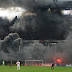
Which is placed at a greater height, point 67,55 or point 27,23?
point 27,23

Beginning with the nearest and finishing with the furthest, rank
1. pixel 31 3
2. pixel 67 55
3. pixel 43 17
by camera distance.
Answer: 1. pixel 67 55
2. pixel 31 3
3. pixel 43 17

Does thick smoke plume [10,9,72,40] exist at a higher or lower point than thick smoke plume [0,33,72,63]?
higher

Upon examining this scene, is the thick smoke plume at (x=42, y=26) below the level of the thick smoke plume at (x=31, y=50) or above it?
above

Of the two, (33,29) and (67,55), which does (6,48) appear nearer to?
(33,29)

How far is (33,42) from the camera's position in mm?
95875

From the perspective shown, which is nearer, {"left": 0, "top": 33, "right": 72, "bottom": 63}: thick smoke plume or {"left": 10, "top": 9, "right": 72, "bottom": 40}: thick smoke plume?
{"left": 0, "top": 33, "right": 72, "bottom": 63}: thick smoke plume

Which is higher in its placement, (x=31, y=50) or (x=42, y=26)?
(x=42, y=26)

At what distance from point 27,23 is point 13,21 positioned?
6418 millimetres

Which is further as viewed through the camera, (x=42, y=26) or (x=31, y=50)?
(x=42, y=26)

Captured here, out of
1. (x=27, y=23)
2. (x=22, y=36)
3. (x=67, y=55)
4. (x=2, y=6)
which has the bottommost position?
(x=67, y=55)

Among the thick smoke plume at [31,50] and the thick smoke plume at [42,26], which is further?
the thick smoke plume at [42,26]

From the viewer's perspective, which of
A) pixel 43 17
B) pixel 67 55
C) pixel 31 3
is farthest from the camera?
pixel 43 17

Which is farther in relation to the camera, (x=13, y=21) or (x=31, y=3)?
(x=13, y=21)

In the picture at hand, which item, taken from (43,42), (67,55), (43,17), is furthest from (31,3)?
(67,55)
